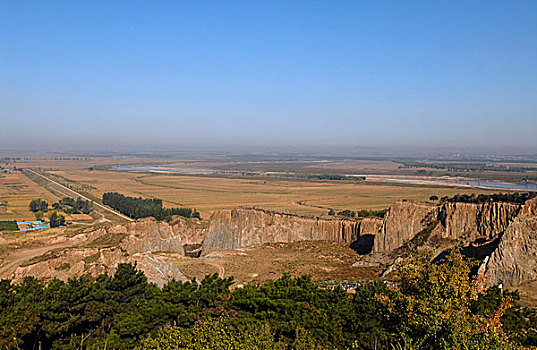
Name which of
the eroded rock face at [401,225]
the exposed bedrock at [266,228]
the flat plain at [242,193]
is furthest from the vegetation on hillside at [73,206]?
the eroded rock face at [401,225]

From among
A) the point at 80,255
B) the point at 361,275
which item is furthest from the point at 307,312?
the point at 80,255

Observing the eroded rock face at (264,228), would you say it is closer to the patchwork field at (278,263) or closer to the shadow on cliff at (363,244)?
the patchwork field at (278,263)

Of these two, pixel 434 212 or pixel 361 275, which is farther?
pixel 434 212

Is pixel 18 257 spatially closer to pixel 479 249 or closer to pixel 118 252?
pixel 118 252

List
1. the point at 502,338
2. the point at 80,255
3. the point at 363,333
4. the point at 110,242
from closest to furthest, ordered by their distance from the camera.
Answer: the point at 502,338 < the point at 363,333 < the point at 80,255 < the point at 110,242

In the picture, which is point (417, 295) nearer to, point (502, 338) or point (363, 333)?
point (502, 338)

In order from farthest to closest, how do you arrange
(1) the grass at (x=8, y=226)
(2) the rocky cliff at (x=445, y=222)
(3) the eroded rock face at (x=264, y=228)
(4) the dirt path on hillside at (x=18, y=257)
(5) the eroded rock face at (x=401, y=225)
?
(1) the grass at (x=8, y=226), (3) the eroded rock face at (x=264, y=228), (5) the eroded rock face at (x=401, y=225), (4) the dirt path on hillside at (x=18, y=257), (2) the rocky cliff at (x=445, y=222)
